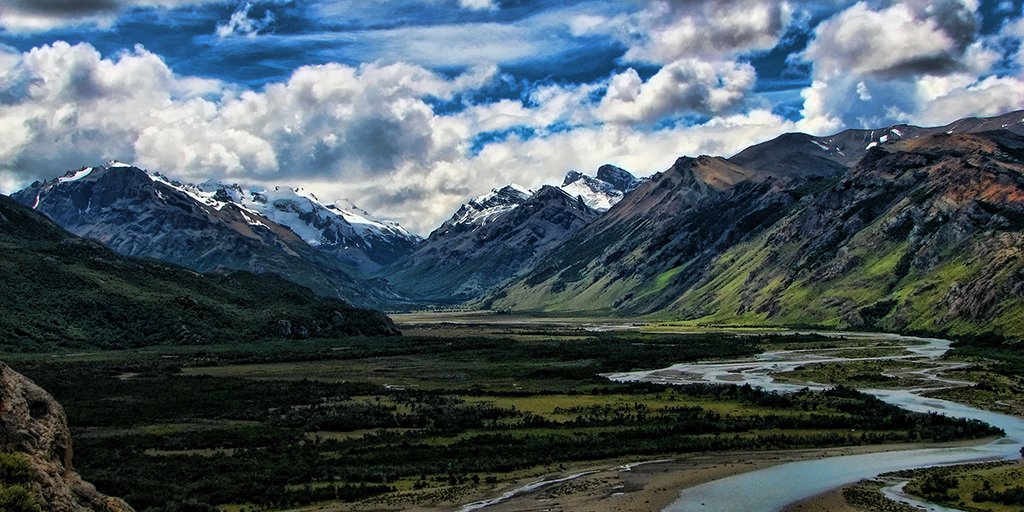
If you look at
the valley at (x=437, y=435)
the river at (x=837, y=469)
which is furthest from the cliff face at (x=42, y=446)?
the river at (x=837, y=469)

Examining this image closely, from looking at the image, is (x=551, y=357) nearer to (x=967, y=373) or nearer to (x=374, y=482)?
(x=967, y=373)

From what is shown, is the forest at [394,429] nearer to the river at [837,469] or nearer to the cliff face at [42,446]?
the river at [837,469]

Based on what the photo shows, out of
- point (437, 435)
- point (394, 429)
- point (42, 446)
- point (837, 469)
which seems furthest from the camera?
point (394, 429)

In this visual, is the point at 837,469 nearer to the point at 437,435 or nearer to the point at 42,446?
the point at 437,435

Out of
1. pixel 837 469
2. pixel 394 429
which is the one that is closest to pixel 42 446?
pixel 837 469

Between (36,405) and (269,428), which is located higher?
(36,405)

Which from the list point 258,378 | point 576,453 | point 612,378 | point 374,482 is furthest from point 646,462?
point 258,378

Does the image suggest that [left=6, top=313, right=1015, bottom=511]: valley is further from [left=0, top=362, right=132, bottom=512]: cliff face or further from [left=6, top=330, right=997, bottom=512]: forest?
[left=0, top=362, right=132, bottom=512]: cliff face
